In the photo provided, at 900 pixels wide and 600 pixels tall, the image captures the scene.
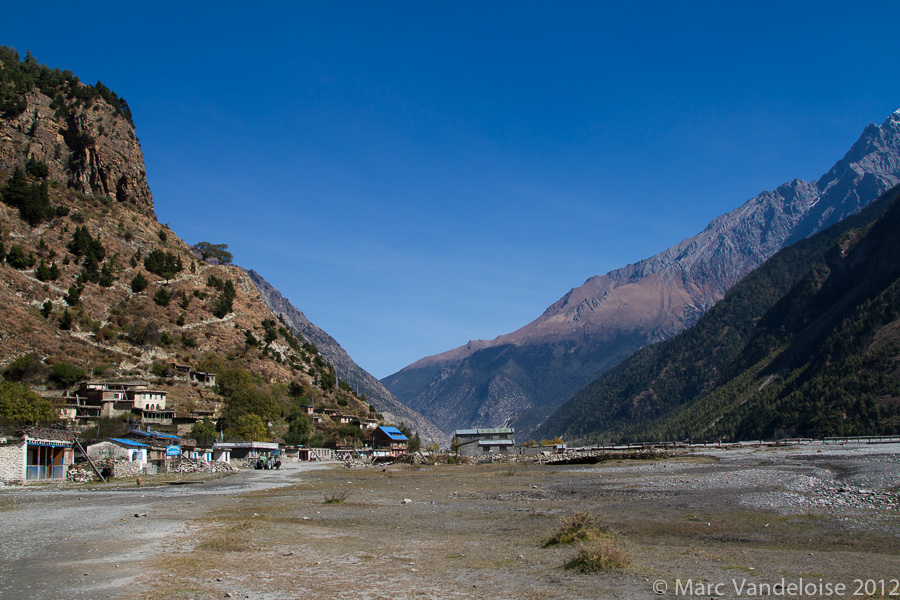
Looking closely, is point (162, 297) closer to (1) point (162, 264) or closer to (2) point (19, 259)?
(1) point (162, 264)

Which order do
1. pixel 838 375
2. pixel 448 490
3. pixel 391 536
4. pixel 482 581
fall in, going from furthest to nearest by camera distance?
pixel 838 375
pixel 448 490
pixel 391 536
pixel 482 581

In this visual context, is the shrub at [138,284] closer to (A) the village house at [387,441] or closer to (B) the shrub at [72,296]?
(B) the shrub at [72,296]

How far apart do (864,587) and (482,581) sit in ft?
21.3

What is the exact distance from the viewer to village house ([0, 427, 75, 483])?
1543 inches

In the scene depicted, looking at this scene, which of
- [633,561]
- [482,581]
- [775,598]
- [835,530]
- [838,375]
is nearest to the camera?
[775,598]

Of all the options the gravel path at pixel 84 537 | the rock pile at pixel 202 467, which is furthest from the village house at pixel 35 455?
the rock pile at pixel 202 467

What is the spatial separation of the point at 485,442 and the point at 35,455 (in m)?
121

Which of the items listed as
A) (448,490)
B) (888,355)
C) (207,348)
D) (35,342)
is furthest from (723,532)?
(888,355)

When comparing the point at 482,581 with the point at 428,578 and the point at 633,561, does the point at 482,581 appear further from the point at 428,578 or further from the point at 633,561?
the point at 633,561

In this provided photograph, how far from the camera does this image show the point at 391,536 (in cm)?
1823

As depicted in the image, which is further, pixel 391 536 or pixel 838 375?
pixel 838 375

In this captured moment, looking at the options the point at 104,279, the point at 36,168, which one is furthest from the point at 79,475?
the point at 36,168

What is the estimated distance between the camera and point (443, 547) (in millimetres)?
16062

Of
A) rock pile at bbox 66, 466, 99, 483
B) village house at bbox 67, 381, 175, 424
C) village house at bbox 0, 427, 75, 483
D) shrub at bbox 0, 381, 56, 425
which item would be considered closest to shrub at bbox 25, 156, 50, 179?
village house at bbox 67, 381, 175, 424
